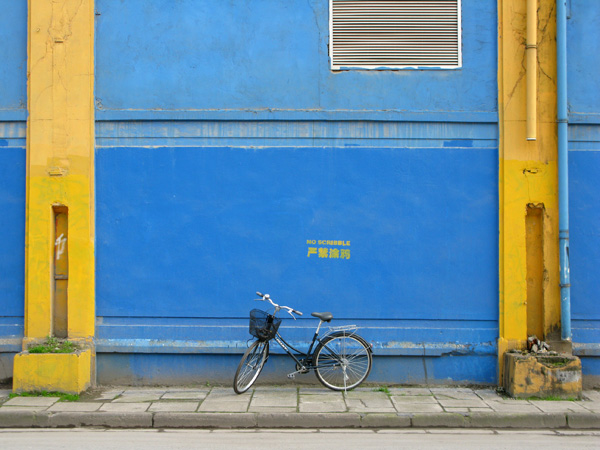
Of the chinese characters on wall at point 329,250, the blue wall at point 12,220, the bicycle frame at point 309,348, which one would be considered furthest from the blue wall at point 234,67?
the bicycle frame at point 309,348

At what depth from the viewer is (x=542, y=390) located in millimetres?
7605

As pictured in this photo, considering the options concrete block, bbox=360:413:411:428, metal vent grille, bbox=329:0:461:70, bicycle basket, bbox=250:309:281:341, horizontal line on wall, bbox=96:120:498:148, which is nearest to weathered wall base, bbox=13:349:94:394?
bicycle basket, bbox=250:309:281:341

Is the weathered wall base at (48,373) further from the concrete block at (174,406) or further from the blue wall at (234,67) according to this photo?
the blue wall at (234,67)

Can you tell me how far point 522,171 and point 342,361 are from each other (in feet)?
11.9

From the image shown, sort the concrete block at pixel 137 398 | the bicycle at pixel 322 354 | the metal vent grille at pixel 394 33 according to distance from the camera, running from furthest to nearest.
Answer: the metal vent grille at pixel 394 33 → the bicycle at pixel 322 354 → the concrete block at pixel 137 398

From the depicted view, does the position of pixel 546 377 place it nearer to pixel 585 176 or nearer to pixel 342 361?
pixel 342 361

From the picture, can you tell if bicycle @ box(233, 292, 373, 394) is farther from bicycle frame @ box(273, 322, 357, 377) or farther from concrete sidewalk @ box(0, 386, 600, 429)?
concrete sidewalk @ box(0, 386, 600, 429)

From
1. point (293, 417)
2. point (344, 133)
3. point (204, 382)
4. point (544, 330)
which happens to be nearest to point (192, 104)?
point (344, 133)

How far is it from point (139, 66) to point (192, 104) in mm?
926

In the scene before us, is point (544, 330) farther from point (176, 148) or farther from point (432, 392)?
point (176, 148)

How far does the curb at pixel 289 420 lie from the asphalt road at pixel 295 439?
130 mm

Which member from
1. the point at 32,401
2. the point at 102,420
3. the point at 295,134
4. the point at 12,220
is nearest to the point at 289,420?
the point at 102,420

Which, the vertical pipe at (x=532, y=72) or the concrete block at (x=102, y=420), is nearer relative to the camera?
the concrete block at (x=102, y=420)

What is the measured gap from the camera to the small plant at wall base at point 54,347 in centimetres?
775
